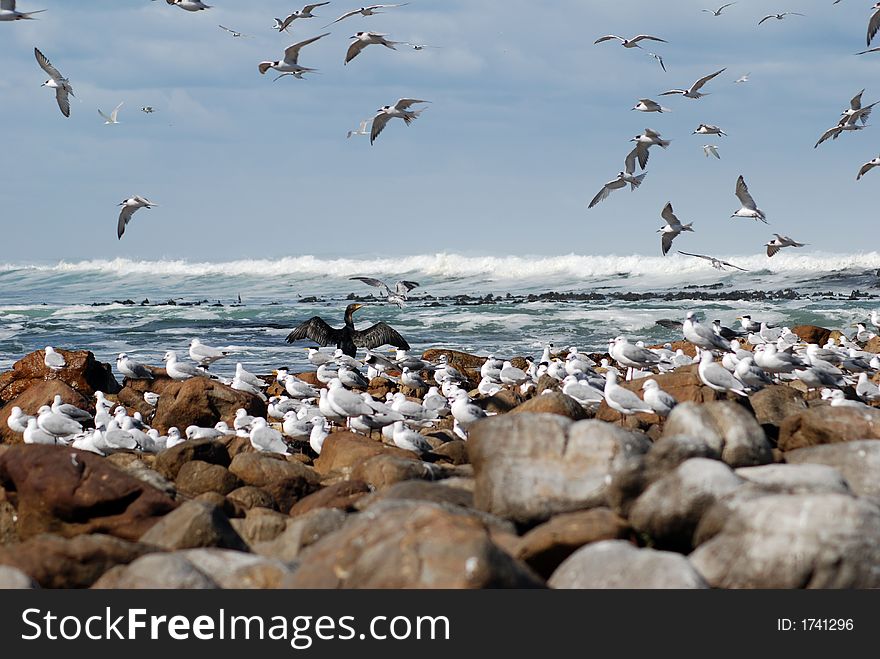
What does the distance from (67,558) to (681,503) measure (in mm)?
3471

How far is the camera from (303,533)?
6.74m

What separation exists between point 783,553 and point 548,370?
10.6 meters

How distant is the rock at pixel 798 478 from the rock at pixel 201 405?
8653 mm

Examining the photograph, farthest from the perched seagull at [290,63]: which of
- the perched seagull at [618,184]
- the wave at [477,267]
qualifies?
the wave at [477,267]

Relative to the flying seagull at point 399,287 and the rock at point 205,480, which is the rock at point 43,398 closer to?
the rock at point 205,480

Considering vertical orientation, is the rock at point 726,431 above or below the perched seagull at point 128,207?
below

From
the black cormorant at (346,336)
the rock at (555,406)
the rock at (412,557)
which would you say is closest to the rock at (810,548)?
the rock at (412,557)

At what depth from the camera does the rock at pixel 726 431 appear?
741 centimetres

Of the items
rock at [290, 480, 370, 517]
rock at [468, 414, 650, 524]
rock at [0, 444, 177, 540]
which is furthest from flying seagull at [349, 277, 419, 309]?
rock at [468, 414, 650, 524]

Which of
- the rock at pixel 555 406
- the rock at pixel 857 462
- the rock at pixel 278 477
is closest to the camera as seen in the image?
the rock at pixel 857 462

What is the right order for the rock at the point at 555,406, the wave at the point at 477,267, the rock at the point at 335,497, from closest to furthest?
1. the rock at the point at 335,497
2. the rock at the point at 555,406
3. the wave at the point at 477,267

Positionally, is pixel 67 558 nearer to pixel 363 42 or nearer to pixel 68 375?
pixel 68 375

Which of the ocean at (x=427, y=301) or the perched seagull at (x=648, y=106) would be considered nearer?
the perched seagull at (x=648, y=106)

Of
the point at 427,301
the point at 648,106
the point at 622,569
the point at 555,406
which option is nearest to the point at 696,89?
the point at 648,106
